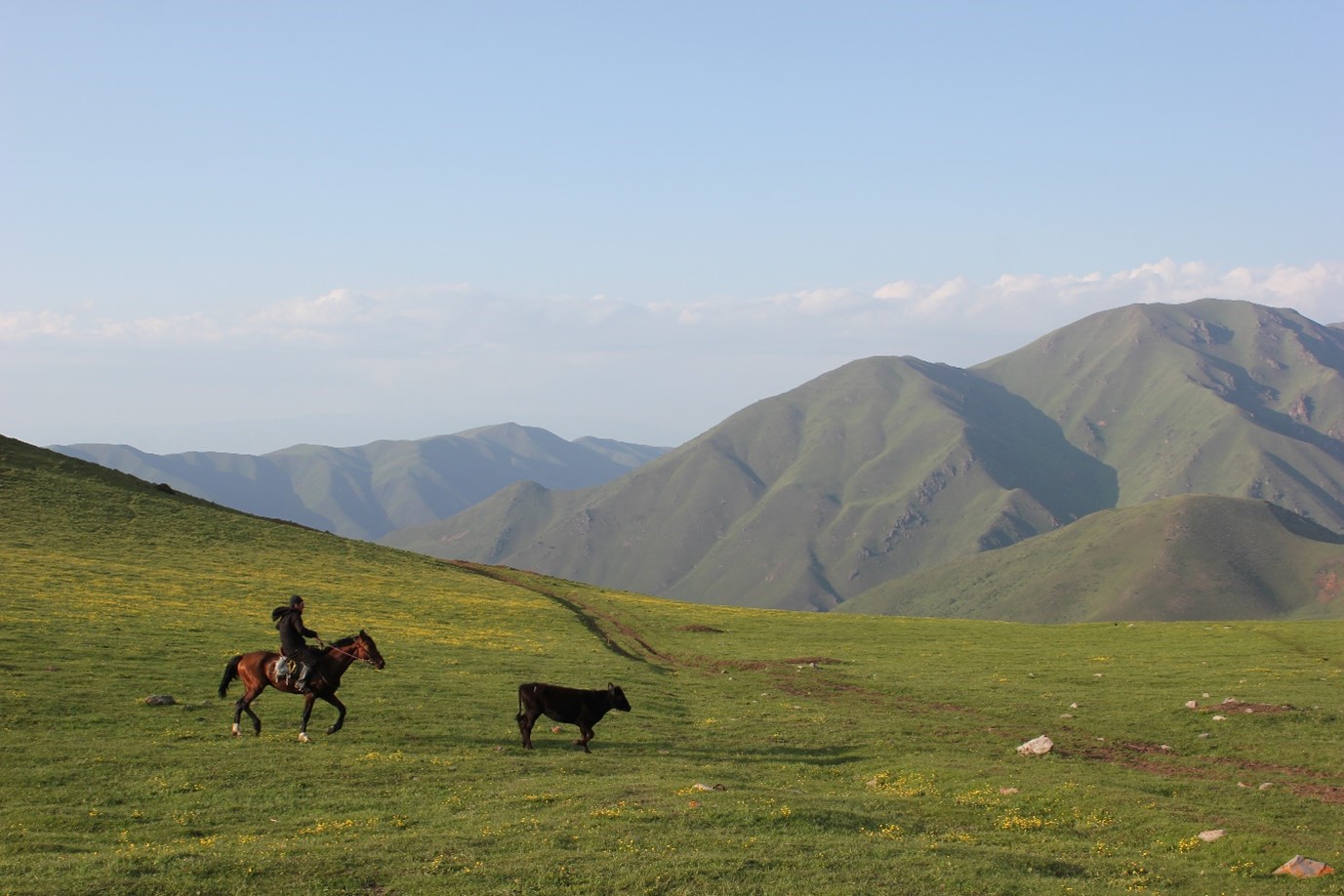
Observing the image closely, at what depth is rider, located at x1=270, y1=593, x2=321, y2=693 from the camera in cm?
3130

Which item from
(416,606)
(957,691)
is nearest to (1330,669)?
(957,691)

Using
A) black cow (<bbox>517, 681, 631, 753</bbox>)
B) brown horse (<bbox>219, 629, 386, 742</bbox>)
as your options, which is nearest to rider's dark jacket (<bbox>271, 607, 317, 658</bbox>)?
brown horse (<bbox>219, 629, 386, 742</bbox>)

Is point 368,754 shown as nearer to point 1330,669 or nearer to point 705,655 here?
point 705,655

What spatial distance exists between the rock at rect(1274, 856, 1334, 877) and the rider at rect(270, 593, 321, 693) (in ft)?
86.0

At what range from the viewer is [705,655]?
206ft

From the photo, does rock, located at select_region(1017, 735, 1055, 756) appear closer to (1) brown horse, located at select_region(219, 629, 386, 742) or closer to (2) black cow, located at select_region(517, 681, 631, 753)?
(2) black cow, located at select_region(517, 681, 631, 753)

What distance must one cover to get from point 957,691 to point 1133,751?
13.0 m

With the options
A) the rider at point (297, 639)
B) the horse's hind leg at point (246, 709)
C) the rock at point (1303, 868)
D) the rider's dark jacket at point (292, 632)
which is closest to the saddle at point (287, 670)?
the rider at point (297, 639)

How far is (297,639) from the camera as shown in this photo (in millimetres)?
31438

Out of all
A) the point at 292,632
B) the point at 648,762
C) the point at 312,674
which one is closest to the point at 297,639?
the point at 292,632

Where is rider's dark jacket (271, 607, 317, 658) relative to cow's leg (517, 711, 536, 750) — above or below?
above

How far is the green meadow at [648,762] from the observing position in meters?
20.5

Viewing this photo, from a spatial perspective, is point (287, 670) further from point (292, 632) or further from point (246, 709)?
point (246, 709)

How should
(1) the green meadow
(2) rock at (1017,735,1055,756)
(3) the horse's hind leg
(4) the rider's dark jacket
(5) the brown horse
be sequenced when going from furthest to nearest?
(2) rock at (1017,735,1055,756) < (5) the brown horse < (3) the horse's hind leg < (4) the rider's dark jacket < (1) the green meadow
